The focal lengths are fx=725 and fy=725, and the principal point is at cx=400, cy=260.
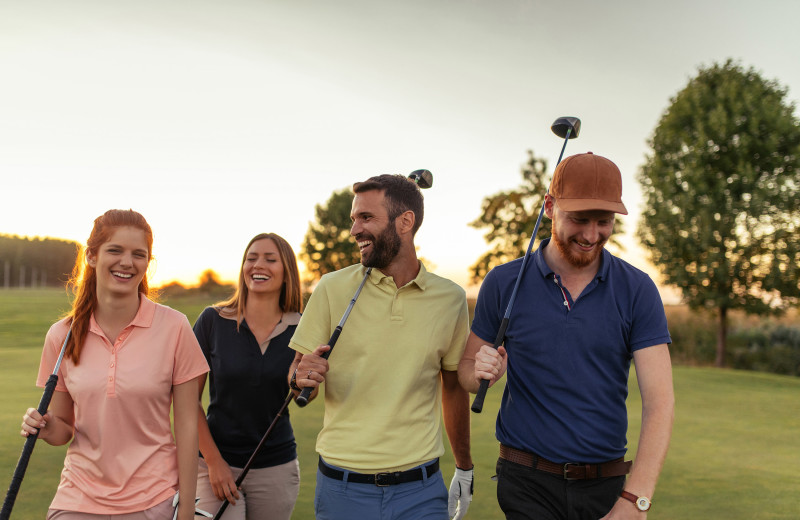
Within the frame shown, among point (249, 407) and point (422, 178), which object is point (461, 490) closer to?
point (249, 407)

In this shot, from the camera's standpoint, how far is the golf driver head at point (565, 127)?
3.90m

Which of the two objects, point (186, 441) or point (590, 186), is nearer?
point (590, 186)

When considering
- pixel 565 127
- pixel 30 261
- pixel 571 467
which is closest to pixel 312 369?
pixel 571 467

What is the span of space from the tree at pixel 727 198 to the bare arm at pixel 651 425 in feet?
94.5

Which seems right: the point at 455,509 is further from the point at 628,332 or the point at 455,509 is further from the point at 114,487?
the point at 114,487

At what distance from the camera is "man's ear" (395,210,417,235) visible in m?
3.77

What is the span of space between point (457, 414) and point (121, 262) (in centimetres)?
187

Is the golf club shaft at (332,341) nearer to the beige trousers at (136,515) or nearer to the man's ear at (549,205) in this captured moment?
the beige trousers at (136,515)

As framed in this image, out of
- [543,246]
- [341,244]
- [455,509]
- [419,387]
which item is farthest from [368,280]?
[341,244]

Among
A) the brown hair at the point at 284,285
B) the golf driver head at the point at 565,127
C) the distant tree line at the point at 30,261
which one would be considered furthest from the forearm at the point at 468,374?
the distant tree line at the point at 30,261

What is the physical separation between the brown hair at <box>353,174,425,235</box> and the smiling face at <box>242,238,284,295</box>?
4.13ft

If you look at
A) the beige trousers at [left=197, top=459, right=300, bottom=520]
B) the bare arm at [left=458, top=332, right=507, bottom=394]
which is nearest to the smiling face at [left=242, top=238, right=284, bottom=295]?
the beige trousers at [left=197, top=459, right=300, bottom=520]

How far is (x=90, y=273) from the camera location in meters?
3.47

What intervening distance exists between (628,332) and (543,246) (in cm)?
58
